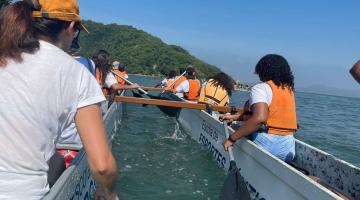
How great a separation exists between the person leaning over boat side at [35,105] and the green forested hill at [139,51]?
90.6 metres

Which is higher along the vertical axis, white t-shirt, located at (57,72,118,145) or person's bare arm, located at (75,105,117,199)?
person's bare arm, located at (75,105,117,199)

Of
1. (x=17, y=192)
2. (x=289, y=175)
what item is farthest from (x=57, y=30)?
(x=289, y=175)

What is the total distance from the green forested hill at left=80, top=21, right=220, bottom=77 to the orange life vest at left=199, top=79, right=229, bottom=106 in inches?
3261

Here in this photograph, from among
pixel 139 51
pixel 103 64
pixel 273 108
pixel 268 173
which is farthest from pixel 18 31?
pixel 139 51

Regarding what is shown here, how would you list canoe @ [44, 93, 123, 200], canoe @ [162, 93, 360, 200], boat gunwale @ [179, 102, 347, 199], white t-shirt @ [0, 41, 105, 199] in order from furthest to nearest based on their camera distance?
canoe @ [162, 93, 360, 200] < boat gunwale @ [179, 102, 347, 199] < canoe @ [44, 93, 123, 200] < white t-shirt @ [0, 41, 105, 199]

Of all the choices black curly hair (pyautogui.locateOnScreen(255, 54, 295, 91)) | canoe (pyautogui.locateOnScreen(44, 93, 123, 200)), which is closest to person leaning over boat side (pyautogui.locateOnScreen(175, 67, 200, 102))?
black curly hair (pyautogui.locateOnScreen(255, 54, 295, 91))

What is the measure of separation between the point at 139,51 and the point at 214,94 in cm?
10585

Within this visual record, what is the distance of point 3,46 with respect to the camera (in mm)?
1791

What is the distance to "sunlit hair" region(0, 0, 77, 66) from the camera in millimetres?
1786

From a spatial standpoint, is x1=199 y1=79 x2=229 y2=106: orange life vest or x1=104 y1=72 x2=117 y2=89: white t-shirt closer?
x1=104 y1=72 x2=117 y2=89: white t-shirt

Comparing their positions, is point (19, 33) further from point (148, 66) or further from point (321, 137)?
point (148, 66)

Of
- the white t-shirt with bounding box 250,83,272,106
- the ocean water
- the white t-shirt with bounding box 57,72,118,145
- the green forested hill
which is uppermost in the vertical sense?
the green forested hill

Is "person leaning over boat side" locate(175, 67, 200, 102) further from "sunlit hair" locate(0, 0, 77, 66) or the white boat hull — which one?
"sunlit hair" locate(0, 0, 77, 66)

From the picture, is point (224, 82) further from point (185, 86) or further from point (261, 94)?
point (261, 94)
